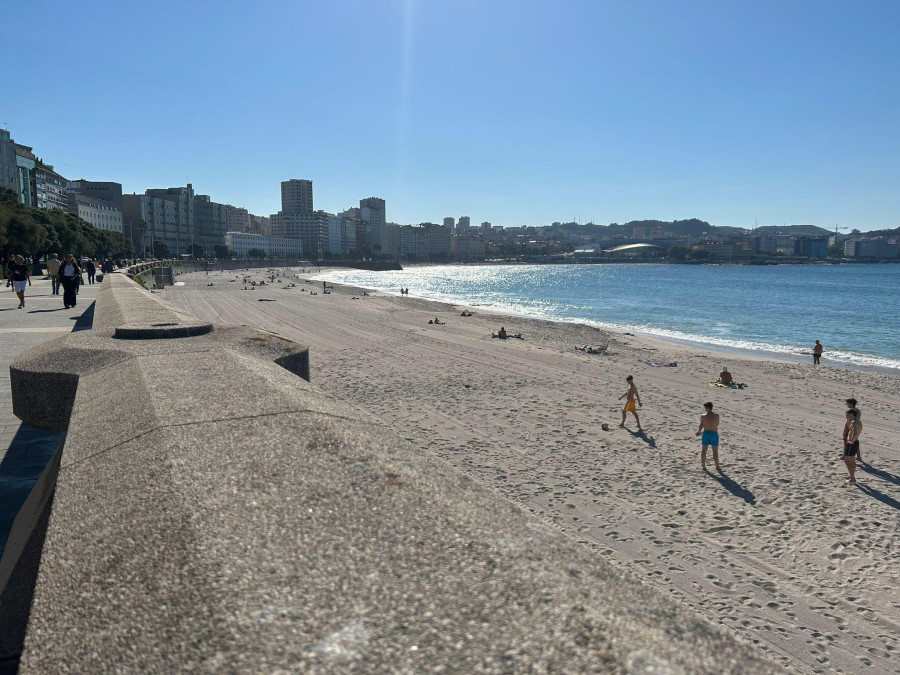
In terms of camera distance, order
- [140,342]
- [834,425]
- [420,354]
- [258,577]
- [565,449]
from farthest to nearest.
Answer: [420,354] < [834,425] < [565,449] < [140,342] < [258,577]

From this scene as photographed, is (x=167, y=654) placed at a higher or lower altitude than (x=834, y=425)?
higher

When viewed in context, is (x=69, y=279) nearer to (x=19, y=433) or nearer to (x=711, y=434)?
(x=19, y=433)

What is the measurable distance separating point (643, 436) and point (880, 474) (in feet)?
12.6

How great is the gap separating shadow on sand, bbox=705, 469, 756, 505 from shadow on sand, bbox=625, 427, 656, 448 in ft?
4.95

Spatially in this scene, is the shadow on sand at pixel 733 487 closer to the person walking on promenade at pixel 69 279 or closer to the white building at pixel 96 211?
the person walking on promenade at pixel 69 279

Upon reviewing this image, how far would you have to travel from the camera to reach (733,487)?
918 cm

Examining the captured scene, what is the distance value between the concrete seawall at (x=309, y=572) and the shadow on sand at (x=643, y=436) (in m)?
9.40

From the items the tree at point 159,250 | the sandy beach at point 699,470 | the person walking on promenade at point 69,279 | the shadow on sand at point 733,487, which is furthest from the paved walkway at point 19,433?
the tree at point 159,250

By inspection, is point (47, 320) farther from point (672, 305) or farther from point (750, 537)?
point (672, 305)

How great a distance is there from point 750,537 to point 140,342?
23.9ft

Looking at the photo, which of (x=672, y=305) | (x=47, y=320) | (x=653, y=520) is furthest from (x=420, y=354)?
(x=672, y=305)

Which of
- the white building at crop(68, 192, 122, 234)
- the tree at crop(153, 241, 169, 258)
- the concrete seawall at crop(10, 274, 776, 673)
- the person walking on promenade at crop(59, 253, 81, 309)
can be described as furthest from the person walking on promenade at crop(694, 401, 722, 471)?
the tree at crop(153, 241, 169, 258)

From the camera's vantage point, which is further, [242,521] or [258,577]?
[242,521]

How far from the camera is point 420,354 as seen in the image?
21.6 meters
